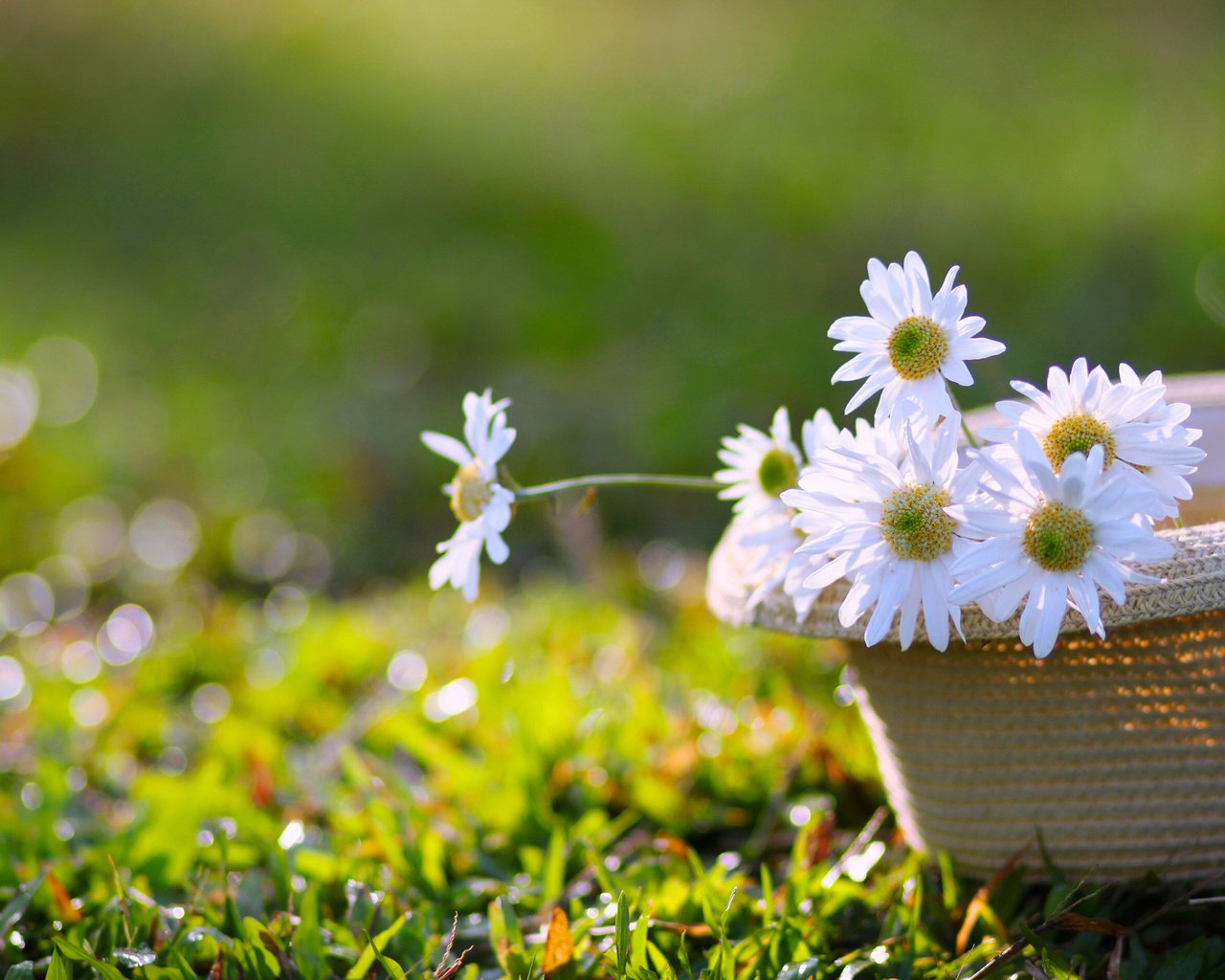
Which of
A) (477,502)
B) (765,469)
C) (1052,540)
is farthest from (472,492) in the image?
(1052,540)

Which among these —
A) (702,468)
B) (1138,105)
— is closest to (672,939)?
(702,468)

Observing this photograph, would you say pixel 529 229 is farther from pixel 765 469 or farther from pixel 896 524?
pixel 896 524

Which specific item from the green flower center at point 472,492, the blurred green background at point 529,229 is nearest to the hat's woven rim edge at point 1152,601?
the green flower center at point 472,492

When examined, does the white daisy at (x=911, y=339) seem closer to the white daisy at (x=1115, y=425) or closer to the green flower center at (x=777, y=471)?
the white daisy at (x=1115, y=425)

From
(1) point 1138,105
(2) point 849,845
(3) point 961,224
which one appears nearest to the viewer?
(2) point 849,845

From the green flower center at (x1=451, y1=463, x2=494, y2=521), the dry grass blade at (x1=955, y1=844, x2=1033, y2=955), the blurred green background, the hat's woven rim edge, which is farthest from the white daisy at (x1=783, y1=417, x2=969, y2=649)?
the blurred green background

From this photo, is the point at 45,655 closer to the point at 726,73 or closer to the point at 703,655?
the point at 703,655
